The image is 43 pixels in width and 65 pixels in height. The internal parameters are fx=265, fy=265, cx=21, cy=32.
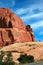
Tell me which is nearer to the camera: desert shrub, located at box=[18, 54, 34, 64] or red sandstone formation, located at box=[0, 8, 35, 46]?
desert shrub, located at box=[18, 54, 34, 64]

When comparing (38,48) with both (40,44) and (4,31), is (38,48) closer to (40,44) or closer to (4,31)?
(40,44)

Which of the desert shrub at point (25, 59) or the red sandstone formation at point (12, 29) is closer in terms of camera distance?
the desert shrub at point (25, 59)

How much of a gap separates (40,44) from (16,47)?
630 centimetres

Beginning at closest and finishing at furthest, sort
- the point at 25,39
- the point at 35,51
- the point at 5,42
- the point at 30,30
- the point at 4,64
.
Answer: the point at 4,64 → the point at 35,51 → the point at 5,42 → the point at 25,39 → the point at 30,30

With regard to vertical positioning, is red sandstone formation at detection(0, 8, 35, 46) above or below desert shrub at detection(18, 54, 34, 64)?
above

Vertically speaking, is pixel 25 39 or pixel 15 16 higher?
pixel 15 16

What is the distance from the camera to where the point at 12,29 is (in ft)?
396

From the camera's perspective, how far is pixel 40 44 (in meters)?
68.5

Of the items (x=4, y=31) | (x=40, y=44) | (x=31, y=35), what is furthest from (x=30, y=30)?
(x=40, y=44)

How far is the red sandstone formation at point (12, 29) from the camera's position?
117812 millimetres

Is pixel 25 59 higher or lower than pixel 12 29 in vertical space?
lower

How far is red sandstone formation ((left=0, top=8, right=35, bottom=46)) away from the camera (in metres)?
118

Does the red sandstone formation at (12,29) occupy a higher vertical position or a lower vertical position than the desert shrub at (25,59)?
higher

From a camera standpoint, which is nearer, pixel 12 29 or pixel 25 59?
pixel 25 59
